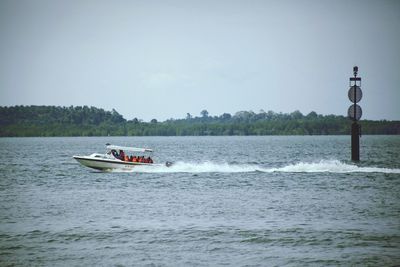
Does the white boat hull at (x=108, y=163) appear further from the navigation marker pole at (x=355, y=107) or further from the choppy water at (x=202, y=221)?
the navigation marker pole at (x=355, y=107)

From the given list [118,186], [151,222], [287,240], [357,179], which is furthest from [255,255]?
[357,179]

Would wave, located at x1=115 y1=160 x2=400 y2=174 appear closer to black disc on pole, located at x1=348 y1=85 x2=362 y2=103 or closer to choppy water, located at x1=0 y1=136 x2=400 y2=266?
choppy water, located at x1=0 y1=136 x2=400 y2=266

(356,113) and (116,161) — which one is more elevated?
(356,113)

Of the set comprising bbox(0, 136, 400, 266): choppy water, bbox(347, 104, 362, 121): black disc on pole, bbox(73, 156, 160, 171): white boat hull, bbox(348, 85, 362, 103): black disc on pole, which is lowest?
bbox(0, 136, 400, 266): choppy water

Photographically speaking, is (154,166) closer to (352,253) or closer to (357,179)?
(357,179)

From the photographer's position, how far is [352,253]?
21.3 metres

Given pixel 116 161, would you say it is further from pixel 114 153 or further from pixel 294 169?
pixel 294 169

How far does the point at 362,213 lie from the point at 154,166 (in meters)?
25.9

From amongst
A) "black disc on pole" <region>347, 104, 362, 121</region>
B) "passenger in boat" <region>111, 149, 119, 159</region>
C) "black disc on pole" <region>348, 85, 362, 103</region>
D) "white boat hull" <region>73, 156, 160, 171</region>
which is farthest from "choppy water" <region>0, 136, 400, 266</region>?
"black disc on pole" <region>348, 85, 362, 103</region>

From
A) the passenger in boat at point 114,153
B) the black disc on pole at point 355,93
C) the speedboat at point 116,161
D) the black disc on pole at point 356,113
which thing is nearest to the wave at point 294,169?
the speedboat at point 116,161

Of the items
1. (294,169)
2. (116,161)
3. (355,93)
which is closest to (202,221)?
(116,161)

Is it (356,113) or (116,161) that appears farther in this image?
(116,161)

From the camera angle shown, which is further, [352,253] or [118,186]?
[118,186]

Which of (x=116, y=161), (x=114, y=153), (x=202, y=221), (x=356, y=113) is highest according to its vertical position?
(x=356, y=113)
